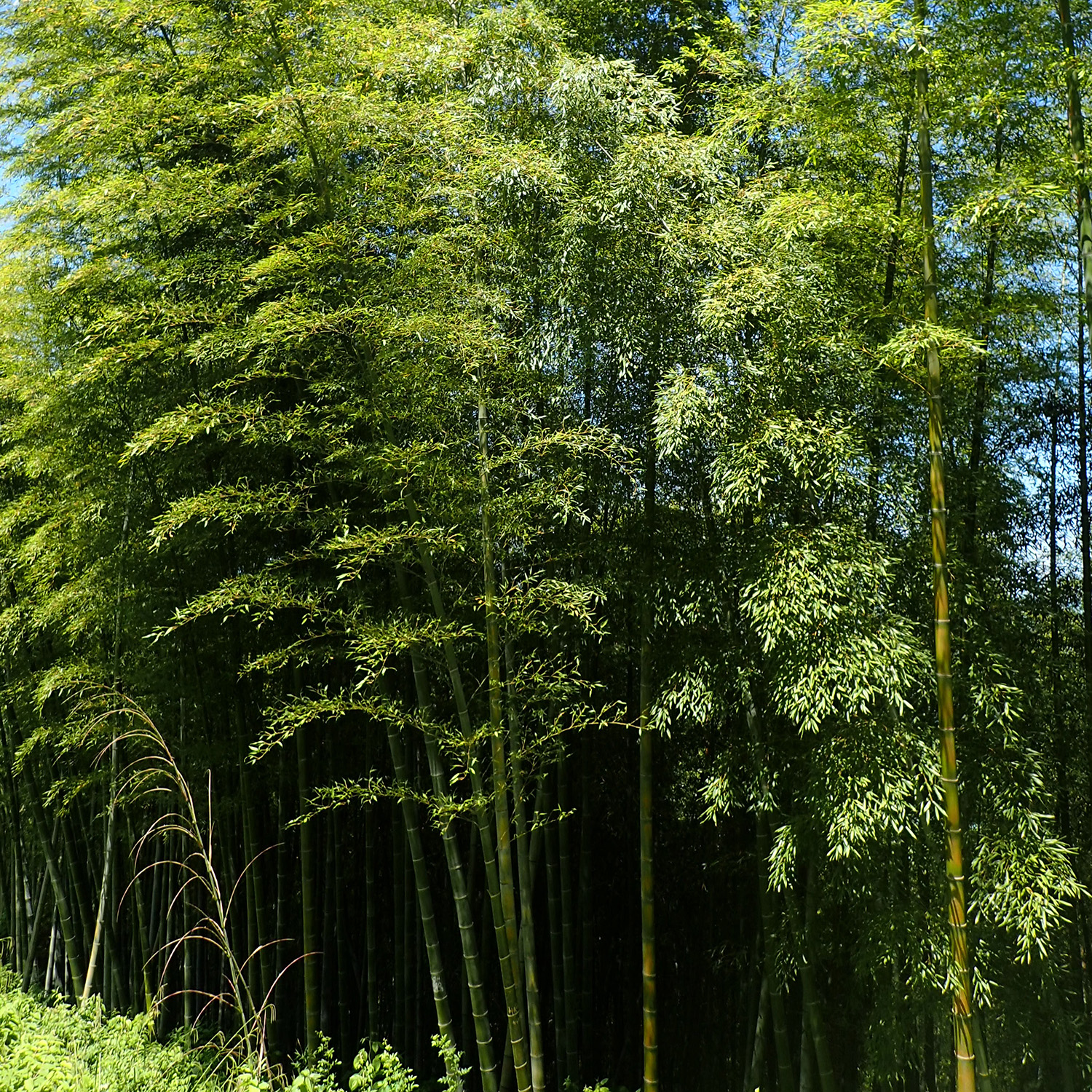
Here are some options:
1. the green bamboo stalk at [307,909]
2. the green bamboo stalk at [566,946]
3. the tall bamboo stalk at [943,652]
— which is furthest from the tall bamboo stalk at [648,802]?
the green bamboo stalk at [307,909]

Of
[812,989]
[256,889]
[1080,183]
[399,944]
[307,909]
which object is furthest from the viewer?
[399,944]

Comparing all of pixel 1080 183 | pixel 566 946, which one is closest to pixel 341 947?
pixel 566 946

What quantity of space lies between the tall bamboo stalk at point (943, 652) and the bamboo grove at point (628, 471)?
0.05 ft

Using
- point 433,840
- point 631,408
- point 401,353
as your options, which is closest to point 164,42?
point 401,353

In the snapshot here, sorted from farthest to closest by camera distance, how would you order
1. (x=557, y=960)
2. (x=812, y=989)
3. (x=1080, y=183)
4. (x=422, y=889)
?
(x=557, y=960) → (x=422, y=889) → (x=812, y=989) → (x=1080, y=183)

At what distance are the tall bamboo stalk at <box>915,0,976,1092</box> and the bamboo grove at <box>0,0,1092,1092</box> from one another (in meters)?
0.02

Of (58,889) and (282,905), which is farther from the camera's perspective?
(58,889)

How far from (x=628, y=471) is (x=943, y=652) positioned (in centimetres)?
139

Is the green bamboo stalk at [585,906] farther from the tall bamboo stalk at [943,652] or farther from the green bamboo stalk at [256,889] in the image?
the tall bamboo stalk at [943,652]

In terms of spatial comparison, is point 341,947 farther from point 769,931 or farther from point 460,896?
point 769,931

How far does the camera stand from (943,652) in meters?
3.07

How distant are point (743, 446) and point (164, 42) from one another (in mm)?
3490

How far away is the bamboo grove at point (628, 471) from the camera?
3400 millimetres

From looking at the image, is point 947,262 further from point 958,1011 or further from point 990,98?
point 958,1011
